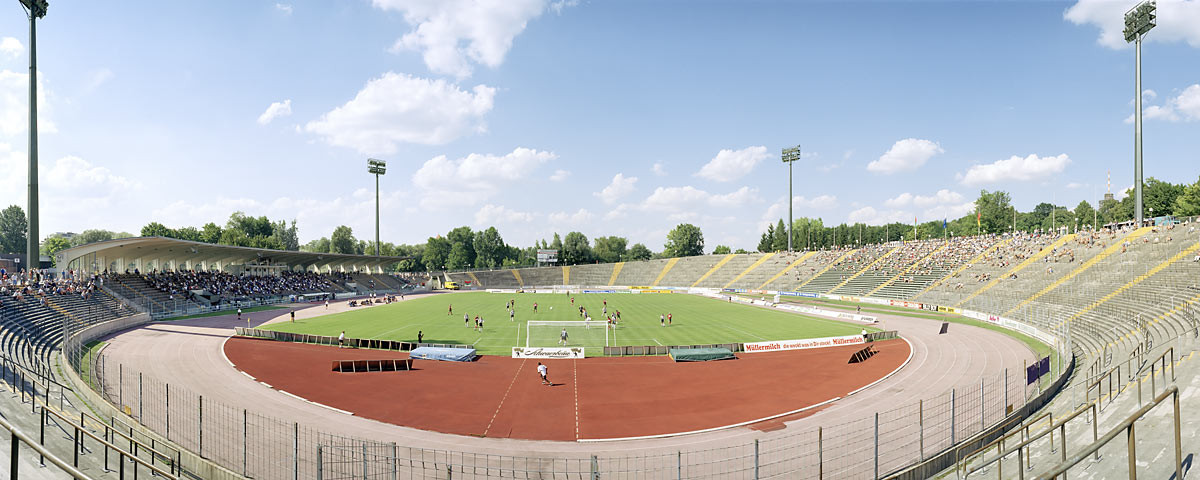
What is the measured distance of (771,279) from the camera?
8638 centimetres

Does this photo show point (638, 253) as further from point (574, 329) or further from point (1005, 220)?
point (574, 329)

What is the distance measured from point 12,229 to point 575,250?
129238 mm

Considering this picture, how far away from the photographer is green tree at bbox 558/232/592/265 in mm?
147375

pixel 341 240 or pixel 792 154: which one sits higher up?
pixel 792 154

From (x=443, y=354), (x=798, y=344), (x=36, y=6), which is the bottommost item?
(x=798, y=344)

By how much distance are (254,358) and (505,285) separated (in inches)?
3596

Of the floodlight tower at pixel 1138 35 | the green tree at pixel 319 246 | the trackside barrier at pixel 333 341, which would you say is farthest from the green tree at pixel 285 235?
the floodlight tower at pixel 1138 35

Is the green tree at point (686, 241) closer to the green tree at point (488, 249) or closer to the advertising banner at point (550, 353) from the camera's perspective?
the green tree at point (488, 249)

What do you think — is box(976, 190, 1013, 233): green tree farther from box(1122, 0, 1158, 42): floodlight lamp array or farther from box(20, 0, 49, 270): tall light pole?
box(20, 0, 49, 270): tall light pole

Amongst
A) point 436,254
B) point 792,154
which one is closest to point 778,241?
point 792,154

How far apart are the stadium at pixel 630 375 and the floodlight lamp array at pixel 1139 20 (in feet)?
0.66

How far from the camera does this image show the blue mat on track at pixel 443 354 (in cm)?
2886

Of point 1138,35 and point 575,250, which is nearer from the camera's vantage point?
point 1138,35

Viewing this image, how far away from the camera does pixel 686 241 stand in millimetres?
171750
